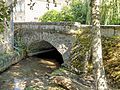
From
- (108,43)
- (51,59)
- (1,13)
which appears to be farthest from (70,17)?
(1,13)

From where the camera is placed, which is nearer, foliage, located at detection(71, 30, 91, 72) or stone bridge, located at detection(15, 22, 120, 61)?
foliage, located at detection(71, 30, 91, 72)

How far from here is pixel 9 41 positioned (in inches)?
A: 714

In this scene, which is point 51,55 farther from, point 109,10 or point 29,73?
point 109,10

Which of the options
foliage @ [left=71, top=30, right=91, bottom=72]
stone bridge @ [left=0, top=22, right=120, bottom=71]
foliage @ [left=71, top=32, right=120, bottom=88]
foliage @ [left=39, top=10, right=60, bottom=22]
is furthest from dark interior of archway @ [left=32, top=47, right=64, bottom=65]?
foliage @ [left=71, top=32, right=120, bottom=88]

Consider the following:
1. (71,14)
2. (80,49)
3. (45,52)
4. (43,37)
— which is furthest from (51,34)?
(45,52)

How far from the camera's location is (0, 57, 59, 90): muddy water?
12870 millimetres

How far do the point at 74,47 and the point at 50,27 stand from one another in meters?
2.79

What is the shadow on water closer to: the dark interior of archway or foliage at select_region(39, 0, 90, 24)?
the dark interior of archway

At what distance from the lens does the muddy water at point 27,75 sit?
12.9 m

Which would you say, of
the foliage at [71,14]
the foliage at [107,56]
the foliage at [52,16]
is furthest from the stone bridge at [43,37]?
the foliage at [71,14]

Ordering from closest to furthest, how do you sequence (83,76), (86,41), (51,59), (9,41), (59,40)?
1. (83,76)
2. (86,41)
3. (59,40)
4. (9,41)
5. (51,59)

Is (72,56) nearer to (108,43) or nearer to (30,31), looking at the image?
(108,43)

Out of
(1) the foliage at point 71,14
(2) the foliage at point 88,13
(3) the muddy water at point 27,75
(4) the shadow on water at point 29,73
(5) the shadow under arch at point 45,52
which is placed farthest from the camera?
(1) the foliage at point 71,14

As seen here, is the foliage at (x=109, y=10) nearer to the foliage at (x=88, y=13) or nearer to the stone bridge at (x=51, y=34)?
the foliage at (x=88, y=13)
